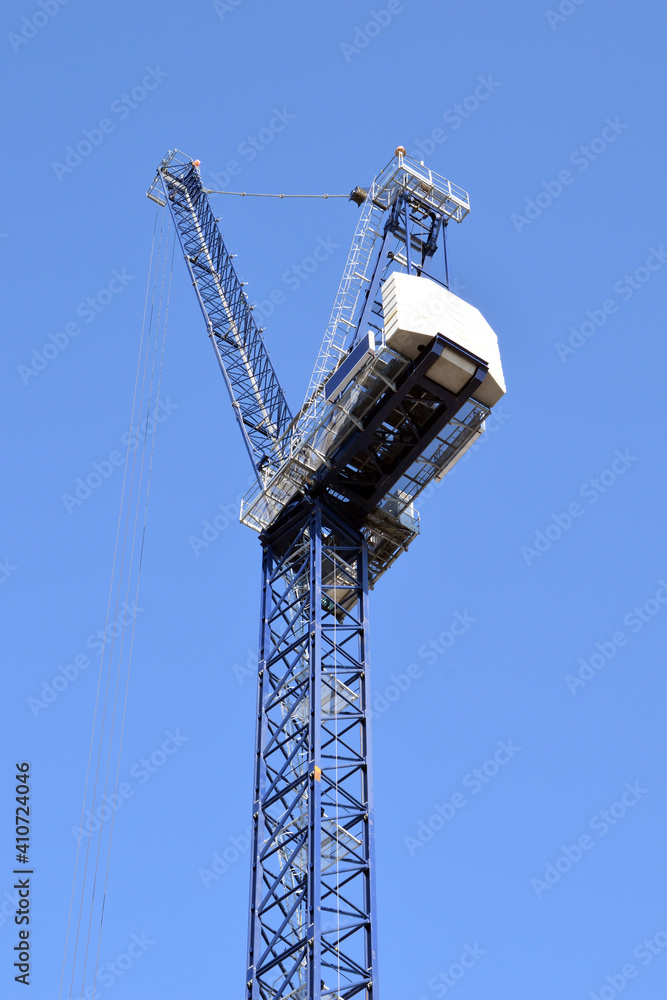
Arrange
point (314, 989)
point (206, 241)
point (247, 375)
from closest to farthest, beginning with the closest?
point (314, 989), point (247, 375), point (206, 241)

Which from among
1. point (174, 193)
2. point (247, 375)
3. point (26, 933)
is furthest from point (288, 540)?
point (174, 193)

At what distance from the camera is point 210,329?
6975 centimetres

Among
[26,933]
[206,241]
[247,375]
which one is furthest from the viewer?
[206,241]

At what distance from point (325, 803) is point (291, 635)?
8.05 m

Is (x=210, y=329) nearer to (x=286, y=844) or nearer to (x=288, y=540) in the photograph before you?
(x=288, y=540)

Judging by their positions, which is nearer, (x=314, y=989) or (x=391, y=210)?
(x=314, y=989)

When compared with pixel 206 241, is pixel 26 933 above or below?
below

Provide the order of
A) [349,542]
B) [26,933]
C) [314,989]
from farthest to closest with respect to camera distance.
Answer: [349,542] < [26,933] < [314,989]

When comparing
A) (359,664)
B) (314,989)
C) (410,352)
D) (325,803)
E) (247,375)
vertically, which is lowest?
(314,989)

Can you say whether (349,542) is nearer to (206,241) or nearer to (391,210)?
(391,210)

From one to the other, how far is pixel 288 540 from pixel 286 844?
40.1ft

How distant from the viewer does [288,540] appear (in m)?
59.4

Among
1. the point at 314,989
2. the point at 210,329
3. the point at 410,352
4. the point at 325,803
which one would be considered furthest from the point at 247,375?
the point at 314,989

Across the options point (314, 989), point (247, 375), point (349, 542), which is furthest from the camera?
point (247, 375)
